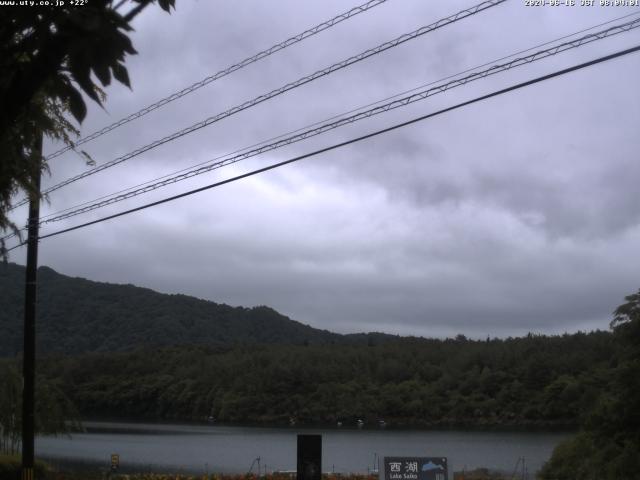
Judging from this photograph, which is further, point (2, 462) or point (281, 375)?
point (281, 375)

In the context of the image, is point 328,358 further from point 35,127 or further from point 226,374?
point 35,127

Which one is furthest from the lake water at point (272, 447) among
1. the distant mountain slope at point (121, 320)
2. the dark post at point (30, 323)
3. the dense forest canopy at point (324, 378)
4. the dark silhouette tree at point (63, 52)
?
the dark silhouette tree at point (63, 52)

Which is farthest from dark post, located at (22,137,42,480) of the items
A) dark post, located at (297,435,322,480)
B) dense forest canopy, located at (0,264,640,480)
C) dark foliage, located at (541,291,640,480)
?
dense forest canopy, located at (0,264,640,480)

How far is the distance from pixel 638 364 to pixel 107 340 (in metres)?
87.6

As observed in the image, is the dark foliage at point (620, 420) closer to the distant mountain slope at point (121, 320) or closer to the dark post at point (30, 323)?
the dark post at point (30, 323)

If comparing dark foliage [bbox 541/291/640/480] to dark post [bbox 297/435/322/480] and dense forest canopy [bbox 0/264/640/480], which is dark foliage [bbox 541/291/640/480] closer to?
dark post [bbox 297/435/322/480]

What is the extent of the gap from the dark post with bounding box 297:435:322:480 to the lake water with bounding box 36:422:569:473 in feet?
63.3

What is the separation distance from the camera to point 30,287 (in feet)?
61.7

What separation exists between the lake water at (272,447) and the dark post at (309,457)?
19.3 m

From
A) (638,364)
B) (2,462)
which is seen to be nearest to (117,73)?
(638,364)

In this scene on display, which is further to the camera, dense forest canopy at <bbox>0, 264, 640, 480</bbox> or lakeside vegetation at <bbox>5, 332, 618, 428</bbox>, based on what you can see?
lakeside vegetation at <bbox>5, 332, 618, 428</bbox>

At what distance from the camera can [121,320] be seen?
107 meters

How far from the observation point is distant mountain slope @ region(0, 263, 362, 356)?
67.1 m

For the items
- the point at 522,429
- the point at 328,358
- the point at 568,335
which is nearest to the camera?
the point at 522,429
